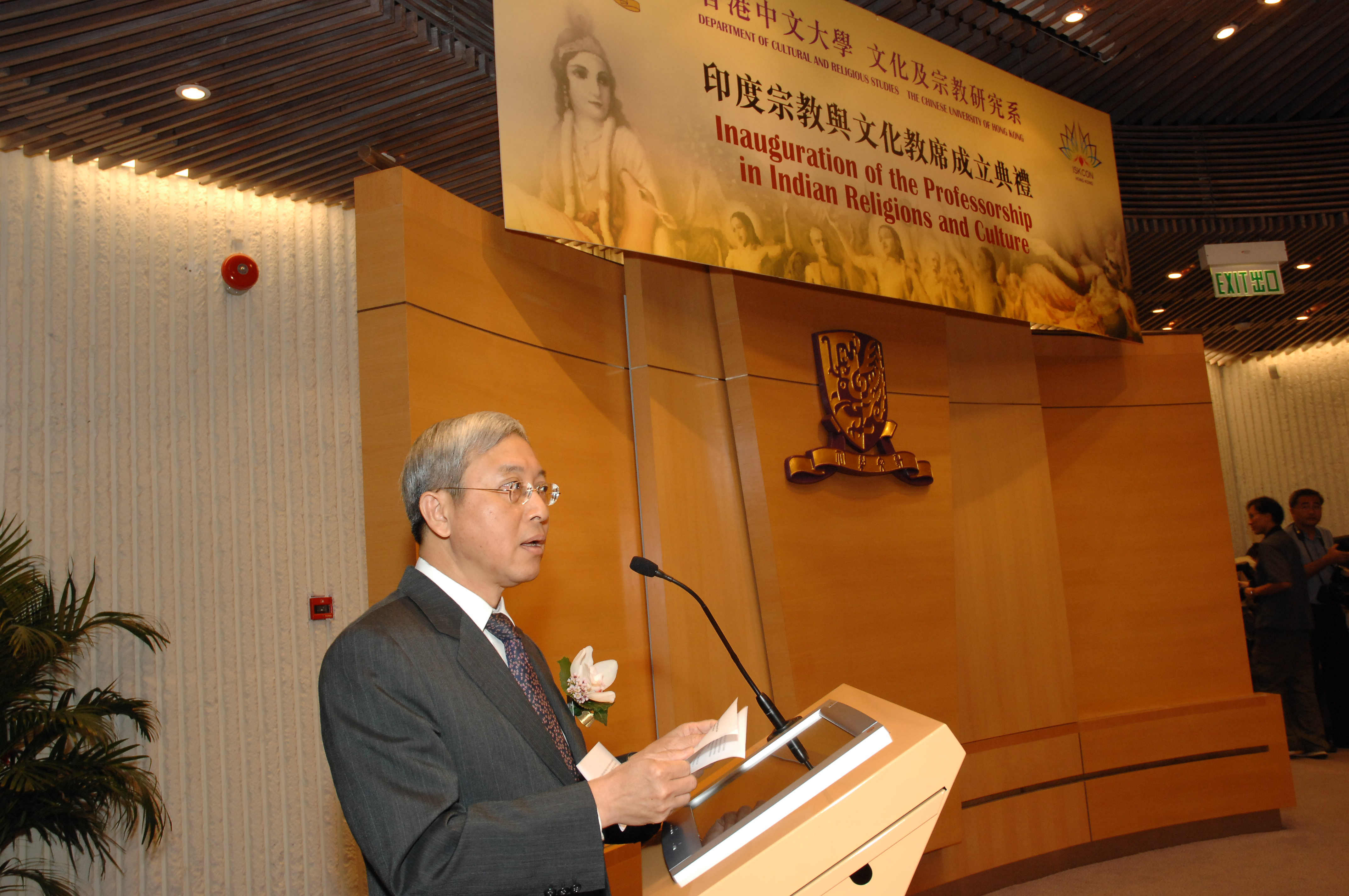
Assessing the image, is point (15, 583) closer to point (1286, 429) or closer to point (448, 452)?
point (448, 452)

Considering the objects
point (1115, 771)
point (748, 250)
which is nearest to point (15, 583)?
point (748, 250)

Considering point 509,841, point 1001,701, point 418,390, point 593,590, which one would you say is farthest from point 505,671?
point 1001,701

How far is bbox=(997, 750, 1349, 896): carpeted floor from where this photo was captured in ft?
13.8

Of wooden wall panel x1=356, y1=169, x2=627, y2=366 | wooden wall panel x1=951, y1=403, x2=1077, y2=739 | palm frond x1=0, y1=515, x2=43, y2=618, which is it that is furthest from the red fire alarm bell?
wooden wall panel x1=951, y1=403, x2=1077, y2=739

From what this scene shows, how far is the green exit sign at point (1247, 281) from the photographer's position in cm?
651

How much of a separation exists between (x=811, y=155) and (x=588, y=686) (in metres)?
2.52

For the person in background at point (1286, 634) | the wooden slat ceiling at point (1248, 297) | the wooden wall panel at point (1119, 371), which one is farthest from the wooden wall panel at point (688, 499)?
the person in background at point (1286, 634)

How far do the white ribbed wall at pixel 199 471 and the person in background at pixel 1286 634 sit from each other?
235 inches

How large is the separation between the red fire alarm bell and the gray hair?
11.9 feet

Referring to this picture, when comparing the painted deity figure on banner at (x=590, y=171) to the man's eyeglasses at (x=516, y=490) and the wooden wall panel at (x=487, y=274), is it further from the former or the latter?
the man's eyeglasses at (x=516, y=490)

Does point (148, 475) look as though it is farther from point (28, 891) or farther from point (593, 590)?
point (593, 590)

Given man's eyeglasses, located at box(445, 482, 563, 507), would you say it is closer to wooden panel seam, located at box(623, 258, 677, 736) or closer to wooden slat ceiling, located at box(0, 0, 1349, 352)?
wooden panel seam, located at box(623, 258, 677, 736)

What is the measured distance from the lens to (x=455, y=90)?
430cm

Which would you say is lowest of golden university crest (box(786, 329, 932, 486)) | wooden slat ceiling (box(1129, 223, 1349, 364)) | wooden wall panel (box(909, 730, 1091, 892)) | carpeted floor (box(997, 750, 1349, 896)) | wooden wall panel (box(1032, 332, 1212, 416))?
carpeted floor (box(997, 750, 1349, 896))
